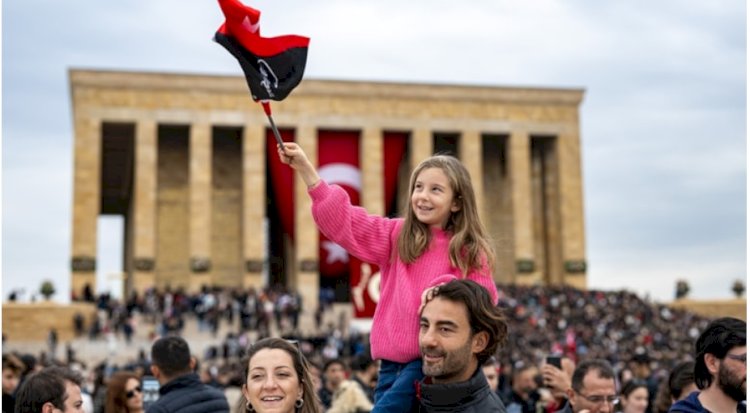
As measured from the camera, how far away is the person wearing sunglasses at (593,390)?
605 centimetres

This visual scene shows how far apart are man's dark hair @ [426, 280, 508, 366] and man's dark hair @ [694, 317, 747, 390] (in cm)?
135

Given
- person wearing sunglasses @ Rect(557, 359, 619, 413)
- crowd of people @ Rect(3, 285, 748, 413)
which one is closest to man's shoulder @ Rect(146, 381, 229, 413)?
person wearing sunglasses @ Rect(557, 359, 619, 413)

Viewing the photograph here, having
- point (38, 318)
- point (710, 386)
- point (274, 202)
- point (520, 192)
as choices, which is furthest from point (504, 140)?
point (710, 386)

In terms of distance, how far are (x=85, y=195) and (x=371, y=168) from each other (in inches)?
492

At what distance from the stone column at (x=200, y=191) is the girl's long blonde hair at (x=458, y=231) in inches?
1581

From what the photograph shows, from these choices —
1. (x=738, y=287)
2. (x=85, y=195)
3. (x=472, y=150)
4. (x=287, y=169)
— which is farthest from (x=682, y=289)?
(x=85, y=195)

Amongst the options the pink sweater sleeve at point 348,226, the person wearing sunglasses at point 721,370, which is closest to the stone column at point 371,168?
the person wearing sunglasses at point 721,370

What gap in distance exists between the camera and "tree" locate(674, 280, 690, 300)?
4491 centimetres

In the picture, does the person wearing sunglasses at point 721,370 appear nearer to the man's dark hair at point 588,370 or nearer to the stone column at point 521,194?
the man's dark hair at point 588,370

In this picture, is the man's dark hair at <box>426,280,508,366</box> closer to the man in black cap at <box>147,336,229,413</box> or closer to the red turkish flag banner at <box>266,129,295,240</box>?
the man in black cap at <box>147,336,229,413</box>

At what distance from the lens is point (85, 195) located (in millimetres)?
43750

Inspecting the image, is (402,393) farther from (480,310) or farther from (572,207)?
(572,207)

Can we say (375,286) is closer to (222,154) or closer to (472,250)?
(222,154)

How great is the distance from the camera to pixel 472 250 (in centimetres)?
423
